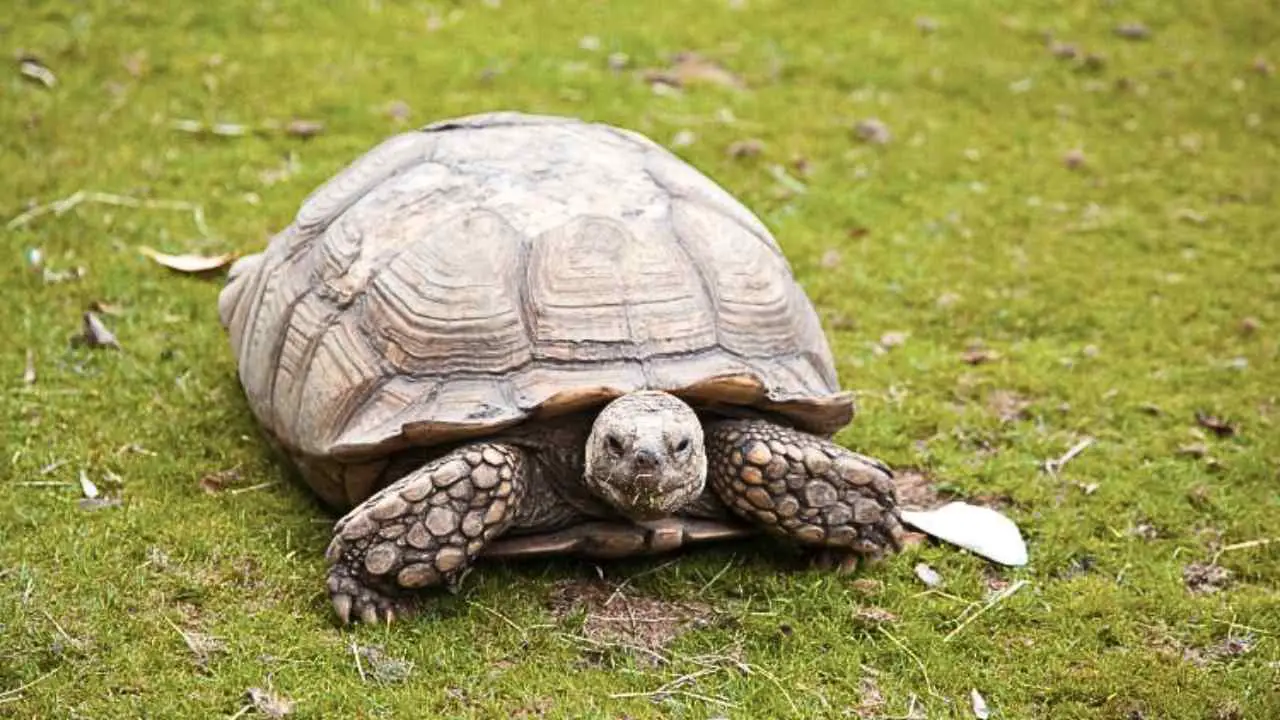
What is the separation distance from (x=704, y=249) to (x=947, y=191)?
2.90m

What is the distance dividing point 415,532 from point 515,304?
567mm

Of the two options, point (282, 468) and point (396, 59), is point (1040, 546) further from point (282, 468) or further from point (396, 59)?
point (396, 59)

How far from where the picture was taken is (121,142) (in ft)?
20.3

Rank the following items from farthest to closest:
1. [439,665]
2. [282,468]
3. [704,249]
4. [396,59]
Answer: [396,59], [282,468], [704,249], [439,665]

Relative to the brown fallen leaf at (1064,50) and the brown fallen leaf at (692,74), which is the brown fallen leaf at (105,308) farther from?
the brown fallen leaf at (1064,50)

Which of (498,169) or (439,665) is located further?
(498,169)

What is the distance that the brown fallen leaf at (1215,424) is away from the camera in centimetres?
462

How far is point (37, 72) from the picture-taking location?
6645mm

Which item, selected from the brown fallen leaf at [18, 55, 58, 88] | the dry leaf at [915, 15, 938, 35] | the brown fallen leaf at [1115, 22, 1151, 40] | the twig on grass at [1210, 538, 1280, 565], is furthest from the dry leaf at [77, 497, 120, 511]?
the brown fallen leaf at [1115, 22, 1151, 40]

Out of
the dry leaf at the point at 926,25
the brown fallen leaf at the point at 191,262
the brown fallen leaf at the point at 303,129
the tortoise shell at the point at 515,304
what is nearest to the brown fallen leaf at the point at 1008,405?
the tortoise shell at the point at 515,304

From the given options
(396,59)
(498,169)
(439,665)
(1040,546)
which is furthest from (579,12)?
(439,665)

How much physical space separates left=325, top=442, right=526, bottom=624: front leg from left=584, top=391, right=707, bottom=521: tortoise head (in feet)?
0.75

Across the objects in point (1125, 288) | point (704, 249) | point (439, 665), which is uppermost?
point (704, 249)

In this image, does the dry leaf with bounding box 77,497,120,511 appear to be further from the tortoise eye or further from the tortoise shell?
the tortoise eye
